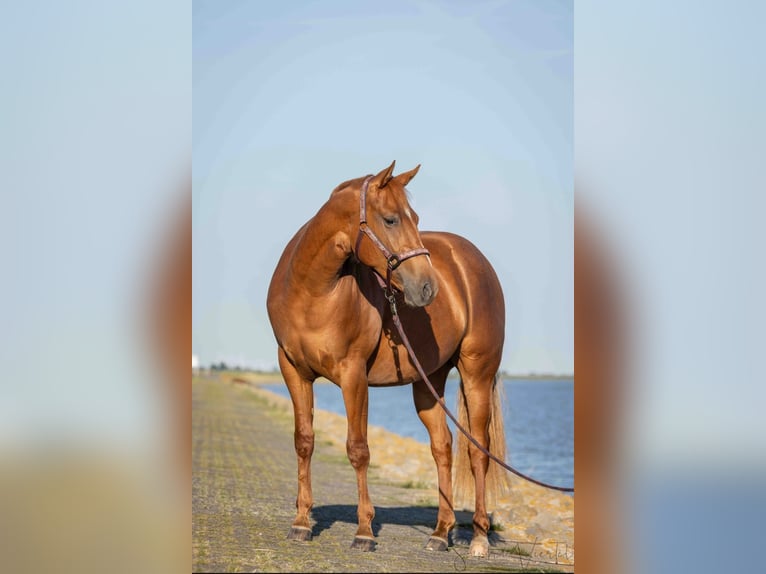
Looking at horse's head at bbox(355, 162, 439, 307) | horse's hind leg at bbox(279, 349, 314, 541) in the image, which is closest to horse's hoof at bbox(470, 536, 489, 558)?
horse's hind leg at bbox(279, 349, 314, 541)

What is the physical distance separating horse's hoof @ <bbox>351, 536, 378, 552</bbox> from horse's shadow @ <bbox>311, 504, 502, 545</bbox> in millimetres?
513

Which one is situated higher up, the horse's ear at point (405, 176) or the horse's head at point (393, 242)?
the horse's ear at point (405, 176)

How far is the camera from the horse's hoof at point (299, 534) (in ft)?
20.3

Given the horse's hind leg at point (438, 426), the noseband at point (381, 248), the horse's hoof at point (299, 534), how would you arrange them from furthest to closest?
1. the horse's hind leg at point (438, 426)
2. the horse's hoof at point (299, 534)
3. the noseband at point (381, 248)

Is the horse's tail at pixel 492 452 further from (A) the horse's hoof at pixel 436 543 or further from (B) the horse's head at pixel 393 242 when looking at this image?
(B) the horse's head at pixel 393 242

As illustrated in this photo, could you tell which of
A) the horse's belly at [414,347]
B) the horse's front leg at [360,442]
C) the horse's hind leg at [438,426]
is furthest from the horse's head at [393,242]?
the horse's hind leg at [438,426]

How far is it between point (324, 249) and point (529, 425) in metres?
43.7

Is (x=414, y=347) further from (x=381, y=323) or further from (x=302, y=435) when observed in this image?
(x=302, y=435)

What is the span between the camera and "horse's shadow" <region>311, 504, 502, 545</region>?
734 cm

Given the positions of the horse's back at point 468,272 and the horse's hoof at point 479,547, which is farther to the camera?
the horse's back at point 468,272

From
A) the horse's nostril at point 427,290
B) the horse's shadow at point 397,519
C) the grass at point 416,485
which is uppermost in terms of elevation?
the horse's nostril at point 427,290

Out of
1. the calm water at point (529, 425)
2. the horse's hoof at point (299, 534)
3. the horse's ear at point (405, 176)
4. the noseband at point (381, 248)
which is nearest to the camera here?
the noseband at point (381, 248)

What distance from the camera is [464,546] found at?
280 inches
